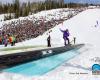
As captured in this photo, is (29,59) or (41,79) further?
(29,59)

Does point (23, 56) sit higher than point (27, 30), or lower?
lower

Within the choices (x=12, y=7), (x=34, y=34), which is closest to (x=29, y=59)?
(x=34, y=34)

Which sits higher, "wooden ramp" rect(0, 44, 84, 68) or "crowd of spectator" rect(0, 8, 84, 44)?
"crowd of spectator" rect(0, 8, 84, 44)

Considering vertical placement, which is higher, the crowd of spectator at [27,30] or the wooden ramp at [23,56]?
the crowd of spectator at [27,30]

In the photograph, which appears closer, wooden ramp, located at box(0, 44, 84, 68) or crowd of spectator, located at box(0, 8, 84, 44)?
wooden ramp, located at box(0, 44, 84, 68)

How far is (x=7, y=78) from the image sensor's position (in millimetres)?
14039

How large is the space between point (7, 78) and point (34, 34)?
23606 mm

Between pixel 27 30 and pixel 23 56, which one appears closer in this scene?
pixel 23 56

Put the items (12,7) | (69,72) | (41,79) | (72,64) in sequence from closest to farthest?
(41,79), (69,72), (72,64), (12,7)

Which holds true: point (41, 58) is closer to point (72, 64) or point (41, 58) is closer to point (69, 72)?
point (72, 64)

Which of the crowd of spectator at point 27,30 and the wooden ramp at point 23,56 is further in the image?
the crowd of spectator at point 27,30

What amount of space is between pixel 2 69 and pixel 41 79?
2725mm

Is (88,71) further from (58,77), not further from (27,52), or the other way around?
(27,52)

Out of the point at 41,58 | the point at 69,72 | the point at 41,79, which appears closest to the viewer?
the point at 41,79
